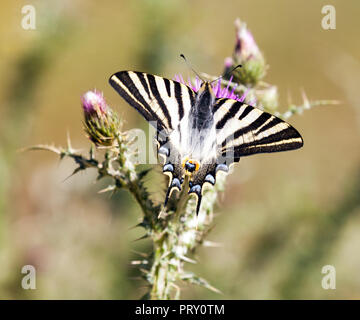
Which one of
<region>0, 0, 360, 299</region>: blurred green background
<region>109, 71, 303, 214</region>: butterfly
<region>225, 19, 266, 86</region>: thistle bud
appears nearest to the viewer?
<region>109, 71, 303, 214</region>: butterfly

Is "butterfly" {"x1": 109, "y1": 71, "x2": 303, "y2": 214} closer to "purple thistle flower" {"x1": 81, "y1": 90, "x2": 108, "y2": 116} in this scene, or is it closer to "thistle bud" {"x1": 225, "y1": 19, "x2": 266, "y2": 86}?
"purple thistle flower" {"x1": 81, "y1": 90, "x2": 108, "y2": 116}

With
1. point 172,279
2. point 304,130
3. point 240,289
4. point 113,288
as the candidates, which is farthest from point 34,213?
point 304,130

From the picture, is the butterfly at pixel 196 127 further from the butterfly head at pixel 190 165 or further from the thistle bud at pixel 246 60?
the thistle bud at pixel 246 60

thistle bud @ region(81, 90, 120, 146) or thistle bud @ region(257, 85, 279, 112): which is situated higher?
thistle bud @ region(257, 85, 279, 112)

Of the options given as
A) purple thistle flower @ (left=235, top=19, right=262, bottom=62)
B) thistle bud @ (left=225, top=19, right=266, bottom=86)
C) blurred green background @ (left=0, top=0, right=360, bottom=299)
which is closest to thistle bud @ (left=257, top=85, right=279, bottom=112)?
thistle bud @ (left=225, top=19, right=266, bottom=86)

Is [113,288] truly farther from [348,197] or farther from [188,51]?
[188,51]

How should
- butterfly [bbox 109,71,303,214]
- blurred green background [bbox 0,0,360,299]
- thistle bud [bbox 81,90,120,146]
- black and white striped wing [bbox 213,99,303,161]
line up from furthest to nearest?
blurred green background [bbox 0,0,360,299] → thistle bud [bbox 81,90,120,146] → butterfly [bbox 109,71,303,214] → black and white striped wing [bbox 213,99,303,161]

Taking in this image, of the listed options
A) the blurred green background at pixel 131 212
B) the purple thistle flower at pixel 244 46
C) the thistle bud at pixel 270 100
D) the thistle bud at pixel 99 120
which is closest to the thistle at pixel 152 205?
the thistle bud at pixel 99 120

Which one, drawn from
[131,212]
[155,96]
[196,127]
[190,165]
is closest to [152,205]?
[190,165]

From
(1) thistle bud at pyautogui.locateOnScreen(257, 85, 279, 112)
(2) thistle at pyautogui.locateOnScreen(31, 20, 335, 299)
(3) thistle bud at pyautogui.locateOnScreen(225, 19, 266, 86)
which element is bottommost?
(2) thistle at pyautogui.locateOnScreen(31, 20, 335, 299)
